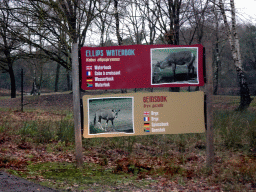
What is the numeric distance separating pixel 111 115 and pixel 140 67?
1.12 meters

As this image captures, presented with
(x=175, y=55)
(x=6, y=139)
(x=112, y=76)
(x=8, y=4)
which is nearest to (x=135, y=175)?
(x=112, y=76)

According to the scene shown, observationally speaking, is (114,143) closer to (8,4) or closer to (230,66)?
(8,4)

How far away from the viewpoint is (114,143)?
8727 millimetres

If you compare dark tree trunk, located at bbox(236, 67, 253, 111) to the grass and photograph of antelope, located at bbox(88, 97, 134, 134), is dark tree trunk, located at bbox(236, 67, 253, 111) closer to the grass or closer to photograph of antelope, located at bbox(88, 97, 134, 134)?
the grass

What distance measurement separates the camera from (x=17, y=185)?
466 centimetres

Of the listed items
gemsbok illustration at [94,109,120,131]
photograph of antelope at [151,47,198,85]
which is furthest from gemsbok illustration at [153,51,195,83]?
gemsbok illustration at [94,109,120,131]

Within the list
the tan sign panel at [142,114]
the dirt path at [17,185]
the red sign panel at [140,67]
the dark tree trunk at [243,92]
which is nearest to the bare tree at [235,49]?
the dark tree trunk at [243,92]

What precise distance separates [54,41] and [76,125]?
23.0 ft

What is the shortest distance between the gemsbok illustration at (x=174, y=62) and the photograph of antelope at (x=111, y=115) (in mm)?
724

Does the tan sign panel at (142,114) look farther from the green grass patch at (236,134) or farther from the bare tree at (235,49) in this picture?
the bare tree at (235,49)

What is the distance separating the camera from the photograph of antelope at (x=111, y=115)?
613 cm

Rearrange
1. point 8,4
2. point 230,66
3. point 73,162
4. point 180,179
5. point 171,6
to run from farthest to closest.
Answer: point 230,66 < point 171,6 < point 8,4 < point 73,162 < point 180,179

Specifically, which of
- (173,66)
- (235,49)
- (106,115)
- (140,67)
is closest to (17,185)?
(106,115)

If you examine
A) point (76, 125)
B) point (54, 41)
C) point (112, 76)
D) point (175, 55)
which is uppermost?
point (54, 41)
